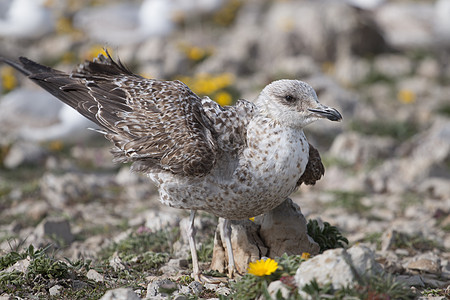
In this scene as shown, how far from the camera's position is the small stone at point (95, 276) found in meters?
4.75

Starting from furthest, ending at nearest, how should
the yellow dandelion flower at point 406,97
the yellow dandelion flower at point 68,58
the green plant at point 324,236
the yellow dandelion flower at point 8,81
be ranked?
Answer: the yellow dandelion flower at point 68,58
the yellow dandelion flower at point 8,81
the yellow dandelion flower at point 406,97
the green plant at point 324,236

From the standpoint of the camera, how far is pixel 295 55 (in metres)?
12.9

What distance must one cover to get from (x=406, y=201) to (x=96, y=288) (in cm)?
429

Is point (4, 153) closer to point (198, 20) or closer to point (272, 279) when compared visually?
point (272, 279)

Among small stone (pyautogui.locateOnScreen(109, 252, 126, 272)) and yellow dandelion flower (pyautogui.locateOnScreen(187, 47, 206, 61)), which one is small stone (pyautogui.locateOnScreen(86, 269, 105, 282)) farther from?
yellow dandelion flower (pyautogui.locateOnScreen(187, 47, 206, 61))

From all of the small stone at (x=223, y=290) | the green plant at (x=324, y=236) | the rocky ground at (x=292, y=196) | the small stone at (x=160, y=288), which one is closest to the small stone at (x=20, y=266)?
the rocky ground at (x=292, y=196)

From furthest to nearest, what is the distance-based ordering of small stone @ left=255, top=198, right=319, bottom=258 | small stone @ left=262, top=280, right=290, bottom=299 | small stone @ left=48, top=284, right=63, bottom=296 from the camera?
small stone @ left=255, top=198, right=319, bottom=258
small stone @ left=48, top=284, right=63, bottom=296
small stone @ left=262, top=280, right=290, bottom=299

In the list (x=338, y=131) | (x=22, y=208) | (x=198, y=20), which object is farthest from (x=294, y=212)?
(x=198, y=20)

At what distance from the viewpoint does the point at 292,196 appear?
26.3 ft

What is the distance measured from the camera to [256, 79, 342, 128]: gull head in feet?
14.9

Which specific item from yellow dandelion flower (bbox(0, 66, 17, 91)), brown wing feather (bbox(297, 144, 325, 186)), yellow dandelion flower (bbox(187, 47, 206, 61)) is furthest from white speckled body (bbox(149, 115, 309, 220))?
yellow dandelion flower (bbox(187, 47, 206, 61))

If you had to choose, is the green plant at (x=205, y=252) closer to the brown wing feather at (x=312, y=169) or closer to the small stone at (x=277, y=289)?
the brown wing feather at (x=312, y=169)

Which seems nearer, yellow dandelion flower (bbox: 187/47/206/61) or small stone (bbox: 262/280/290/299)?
small stone (bbox: 262/280/290/299)

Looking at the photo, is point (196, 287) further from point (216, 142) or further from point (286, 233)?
point (216, 142)
